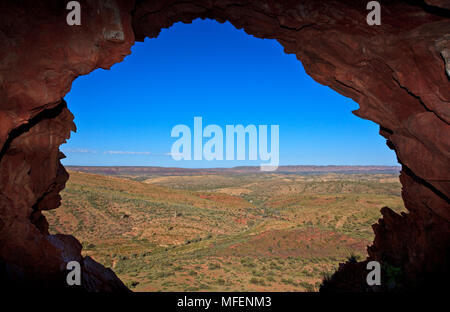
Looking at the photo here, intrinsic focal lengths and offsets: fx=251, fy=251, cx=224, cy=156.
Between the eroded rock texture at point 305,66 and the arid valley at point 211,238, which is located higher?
the eroded rock texture at point 305,66

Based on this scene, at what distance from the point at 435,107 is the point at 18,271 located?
42.5 feet

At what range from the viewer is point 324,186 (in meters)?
85.1

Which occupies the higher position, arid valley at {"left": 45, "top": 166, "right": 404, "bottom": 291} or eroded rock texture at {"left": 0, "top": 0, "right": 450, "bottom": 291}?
eroded rock texture at {"left": 0, "top": 0, "right": 450, "bottom": 291}

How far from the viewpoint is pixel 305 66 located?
10953mm

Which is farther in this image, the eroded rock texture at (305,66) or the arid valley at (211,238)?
the arid valley at (211,238)

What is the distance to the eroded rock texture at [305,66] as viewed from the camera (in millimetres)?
7113

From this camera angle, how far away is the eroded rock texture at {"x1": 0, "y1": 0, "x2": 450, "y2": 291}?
7.11m

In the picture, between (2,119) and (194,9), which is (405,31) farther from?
(2,119)

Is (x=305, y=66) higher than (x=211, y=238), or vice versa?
(x=305, y=66)

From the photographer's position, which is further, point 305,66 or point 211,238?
point 211,238

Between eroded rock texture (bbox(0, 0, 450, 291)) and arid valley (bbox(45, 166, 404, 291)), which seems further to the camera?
arid valley (bbox(45, 166, 404, 291))

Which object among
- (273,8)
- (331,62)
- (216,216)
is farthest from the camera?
(216,216)

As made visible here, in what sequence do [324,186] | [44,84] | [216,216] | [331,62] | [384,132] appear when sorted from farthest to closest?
[324,186], [216,216], [384,132], [331,62], [44,84]
